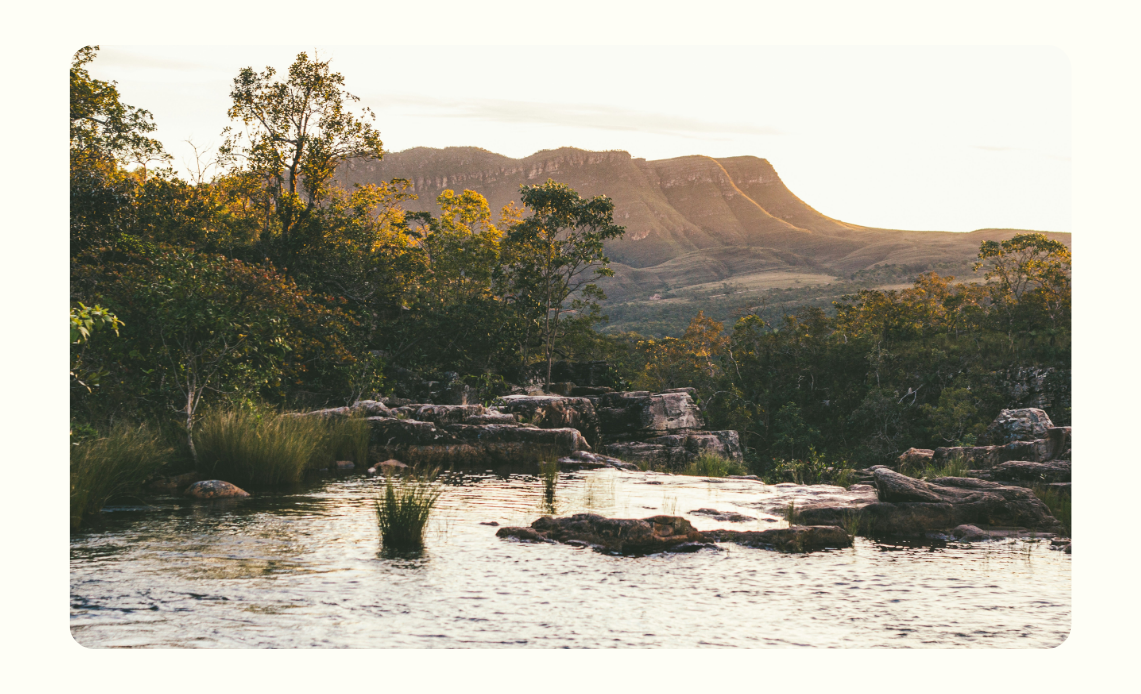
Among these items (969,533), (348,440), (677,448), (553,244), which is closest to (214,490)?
(348,440)

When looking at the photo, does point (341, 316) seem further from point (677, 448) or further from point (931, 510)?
point (931, 510)

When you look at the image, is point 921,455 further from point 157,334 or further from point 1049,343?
point 157,334

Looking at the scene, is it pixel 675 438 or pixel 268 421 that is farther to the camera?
pixel 675 438

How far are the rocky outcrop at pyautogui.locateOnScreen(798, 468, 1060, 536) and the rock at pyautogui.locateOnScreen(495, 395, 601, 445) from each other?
26.5ft

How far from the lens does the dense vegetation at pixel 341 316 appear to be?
9.45m

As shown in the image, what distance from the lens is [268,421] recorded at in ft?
32.3

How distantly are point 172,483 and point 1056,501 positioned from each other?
9416 mm

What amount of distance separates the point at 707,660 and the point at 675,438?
11.3 metres

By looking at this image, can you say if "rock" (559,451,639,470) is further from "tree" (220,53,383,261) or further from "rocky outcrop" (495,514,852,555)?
"tree" (220,53,383,261)

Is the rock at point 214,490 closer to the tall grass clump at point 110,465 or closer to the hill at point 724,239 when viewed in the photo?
the tall grass clump at point 110,465

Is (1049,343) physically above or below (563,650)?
above

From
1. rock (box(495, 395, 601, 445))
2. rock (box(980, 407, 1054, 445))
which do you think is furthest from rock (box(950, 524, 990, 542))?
rock (box(495, 395, 601, 445))

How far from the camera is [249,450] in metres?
8.88
